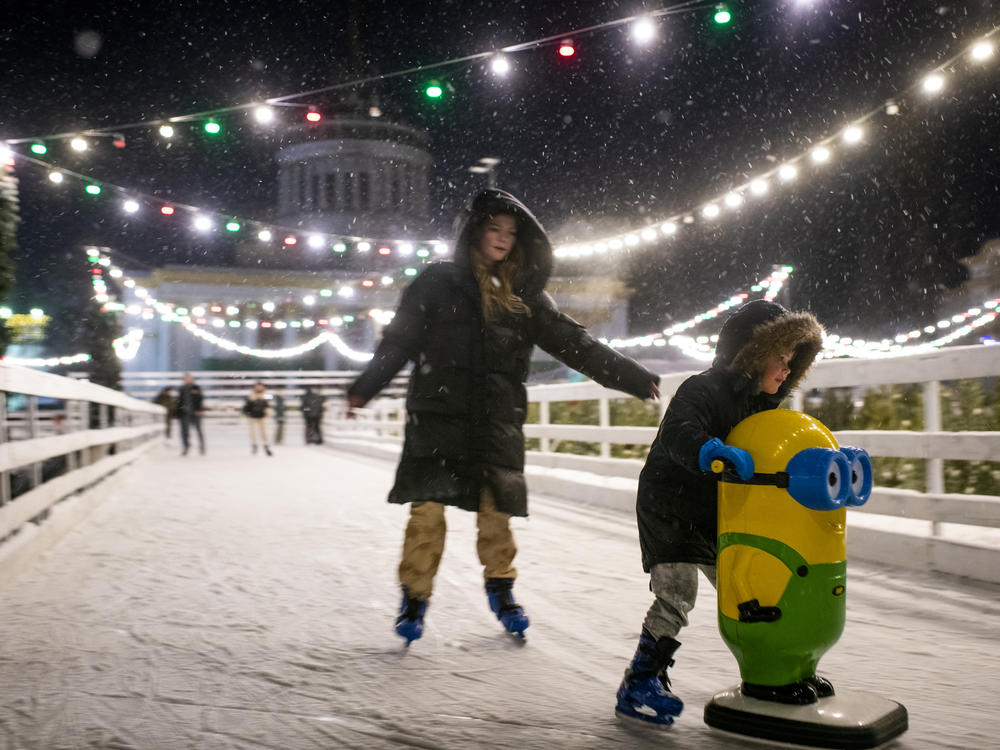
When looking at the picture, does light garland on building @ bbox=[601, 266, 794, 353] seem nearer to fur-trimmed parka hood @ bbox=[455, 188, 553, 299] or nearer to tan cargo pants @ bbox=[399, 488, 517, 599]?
fur-trimmed parka hood @ bbox=[455, 188, 553, 299]

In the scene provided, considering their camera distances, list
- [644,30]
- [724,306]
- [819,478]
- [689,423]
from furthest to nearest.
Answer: [724,306] < [644,30] < [689,423] < [819,478]

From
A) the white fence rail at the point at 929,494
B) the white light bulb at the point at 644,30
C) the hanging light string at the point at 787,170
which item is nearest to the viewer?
the white fence rail at the point at 929,494

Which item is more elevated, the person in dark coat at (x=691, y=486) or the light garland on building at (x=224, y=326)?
the light garland on building at (x=224, y=326)

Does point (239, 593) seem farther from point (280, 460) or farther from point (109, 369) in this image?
point (280, 460)

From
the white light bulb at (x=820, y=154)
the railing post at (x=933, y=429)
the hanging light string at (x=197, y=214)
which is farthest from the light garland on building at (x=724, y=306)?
the hanging light string at (x=197, y=214)

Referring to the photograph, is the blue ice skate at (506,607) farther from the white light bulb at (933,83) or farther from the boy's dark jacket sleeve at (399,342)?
the white light bulb at (933,83)

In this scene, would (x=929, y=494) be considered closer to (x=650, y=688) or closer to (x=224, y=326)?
(x=650, y=688)

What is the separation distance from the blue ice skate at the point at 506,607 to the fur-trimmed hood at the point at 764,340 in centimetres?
135

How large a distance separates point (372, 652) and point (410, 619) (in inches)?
7.1

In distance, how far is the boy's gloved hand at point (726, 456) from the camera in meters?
2.30

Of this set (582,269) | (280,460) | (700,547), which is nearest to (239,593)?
(700,547)

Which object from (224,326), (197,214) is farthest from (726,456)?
(224,326)

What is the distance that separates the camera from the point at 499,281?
12.0 feet

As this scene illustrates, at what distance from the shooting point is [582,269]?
34.1 metres
